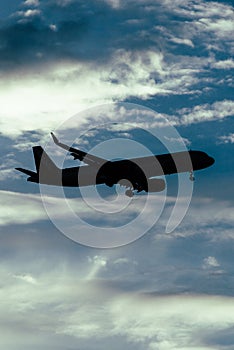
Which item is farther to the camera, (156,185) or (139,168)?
(156,185)

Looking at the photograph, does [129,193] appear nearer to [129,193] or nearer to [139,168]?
[129,193]

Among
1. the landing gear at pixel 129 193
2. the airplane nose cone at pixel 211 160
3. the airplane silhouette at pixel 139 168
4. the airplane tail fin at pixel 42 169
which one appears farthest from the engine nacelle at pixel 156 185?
the airplane tail fin at pixel 42 169

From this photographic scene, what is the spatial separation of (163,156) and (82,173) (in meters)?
21.7

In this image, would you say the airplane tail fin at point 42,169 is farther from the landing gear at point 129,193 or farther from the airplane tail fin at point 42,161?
the landing gear at point 129,193

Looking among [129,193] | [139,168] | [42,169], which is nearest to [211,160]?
[139,168]

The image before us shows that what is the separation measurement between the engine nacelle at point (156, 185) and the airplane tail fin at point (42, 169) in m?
27.8

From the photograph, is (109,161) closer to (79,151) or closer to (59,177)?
(79,151)

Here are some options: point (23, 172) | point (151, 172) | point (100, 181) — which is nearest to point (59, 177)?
point (23, 172)

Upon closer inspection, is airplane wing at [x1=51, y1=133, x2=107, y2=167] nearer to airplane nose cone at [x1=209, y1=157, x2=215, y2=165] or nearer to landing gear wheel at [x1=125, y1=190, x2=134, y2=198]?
landing gear wheel at [x1=125, y1=190, x2=134, y2=198]

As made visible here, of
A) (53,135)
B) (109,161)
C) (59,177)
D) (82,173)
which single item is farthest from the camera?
(59,177)

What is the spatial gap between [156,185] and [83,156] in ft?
56.6

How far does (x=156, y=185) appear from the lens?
135250 millimetres

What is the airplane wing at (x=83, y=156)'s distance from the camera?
123 metres

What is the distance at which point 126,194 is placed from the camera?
132 m
